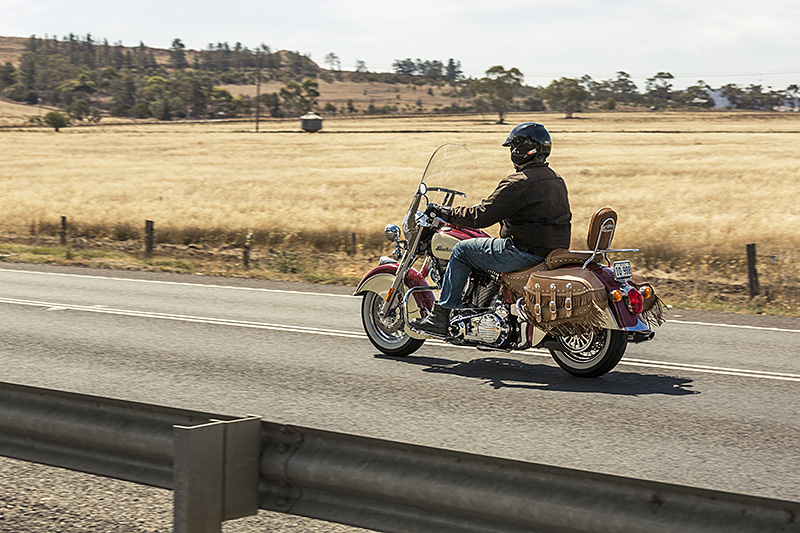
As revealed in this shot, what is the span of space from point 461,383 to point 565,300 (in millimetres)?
1128

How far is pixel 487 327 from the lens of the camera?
7500 mm

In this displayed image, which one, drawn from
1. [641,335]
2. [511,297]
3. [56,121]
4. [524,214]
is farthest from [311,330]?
[56,121]

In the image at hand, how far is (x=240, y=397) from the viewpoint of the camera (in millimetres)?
6789

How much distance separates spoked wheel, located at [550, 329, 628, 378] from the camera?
23.4 ft

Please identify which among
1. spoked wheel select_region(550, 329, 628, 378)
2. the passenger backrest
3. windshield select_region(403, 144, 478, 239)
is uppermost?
windshield select_region(403, 144, 478, 239)

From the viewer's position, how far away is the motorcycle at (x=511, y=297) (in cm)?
700

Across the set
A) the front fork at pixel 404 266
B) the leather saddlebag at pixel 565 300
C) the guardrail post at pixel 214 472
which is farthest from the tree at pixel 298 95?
the guardrail post at pixel 214 472

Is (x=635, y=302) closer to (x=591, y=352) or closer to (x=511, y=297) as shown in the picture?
(x=591, y=352)

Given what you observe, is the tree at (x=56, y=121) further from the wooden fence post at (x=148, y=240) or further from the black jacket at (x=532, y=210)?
the black jacket at (x=532, y=210)

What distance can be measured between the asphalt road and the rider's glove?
137 cm

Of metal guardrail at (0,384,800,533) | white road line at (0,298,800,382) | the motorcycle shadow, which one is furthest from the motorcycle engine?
metal guardrail at (0,384,800,533)

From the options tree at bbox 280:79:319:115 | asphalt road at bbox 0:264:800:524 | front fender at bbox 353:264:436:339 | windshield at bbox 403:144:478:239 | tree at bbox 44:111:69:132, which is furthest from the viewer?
tree at bbox 280:79:319:115

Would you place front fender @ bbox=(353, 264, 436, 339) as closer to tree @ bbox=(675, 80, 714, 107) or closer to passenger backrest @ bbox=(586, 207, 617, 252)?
passenger backrest @ bbox=(586, 207, 617, 252)

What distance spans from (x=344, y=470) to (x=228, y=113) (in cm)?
17025
